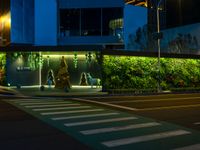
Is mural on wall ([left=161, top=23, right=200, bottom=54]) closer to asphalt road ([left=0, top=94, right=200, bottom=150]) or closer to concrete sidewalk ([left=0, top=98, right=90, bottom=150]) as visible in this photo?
asphalt road ([left=0, top=94, right=200, bottom=150])

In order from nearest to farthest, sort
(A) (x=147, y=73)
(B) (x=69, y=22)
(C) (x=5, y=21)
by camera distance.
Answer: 1. (A) (x=147, y=73)
2. (B) (x=69, y=22)
3. (C) (x=5, y=21)

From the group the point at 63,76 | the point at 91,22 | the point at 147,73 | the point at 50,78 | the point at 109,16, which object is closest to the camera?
the point at 63,76

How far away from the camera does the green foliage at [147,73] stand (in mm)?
28969

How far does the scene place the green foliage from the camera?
95.0 feet

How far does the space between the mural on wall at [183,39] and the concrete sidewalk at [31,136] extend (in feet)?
143

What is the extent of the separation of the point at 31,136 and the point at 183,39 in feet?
156

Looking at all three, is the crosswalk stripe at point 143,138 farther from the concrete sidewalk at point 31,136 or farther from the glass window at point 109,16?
the glass window at point 109,16

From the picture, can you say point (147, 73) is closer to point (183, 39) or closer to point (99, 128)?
point (99, 128)

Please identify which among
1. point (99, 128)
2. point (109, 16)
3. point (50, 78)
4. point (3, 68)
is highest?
point (109, 16)

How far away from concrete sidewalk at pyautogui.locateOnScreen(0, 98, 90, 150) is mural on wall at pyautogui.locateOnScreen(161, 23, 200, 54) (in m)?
43.6

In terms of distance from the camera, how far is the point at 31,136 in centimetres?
1041

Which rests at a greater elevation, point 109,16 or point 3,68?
point 109,16

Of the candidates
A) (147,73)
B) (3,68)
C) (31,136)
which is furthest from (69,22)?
(31,136)

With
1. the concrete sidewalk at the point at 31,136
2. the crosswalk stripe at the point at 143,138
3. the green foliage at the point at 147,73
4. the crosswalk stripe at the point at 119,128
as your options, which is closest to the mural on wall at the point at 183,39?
the green foliage at the point at 147,73
